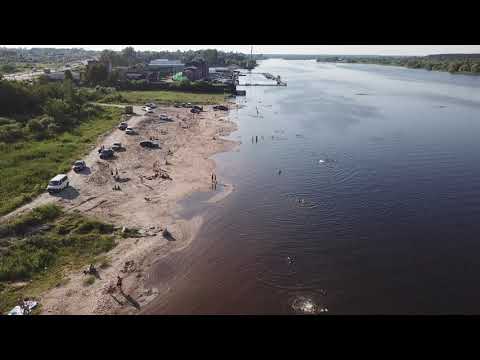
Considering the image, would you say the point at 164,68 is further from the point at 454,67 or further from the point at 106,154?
the point at 454,67

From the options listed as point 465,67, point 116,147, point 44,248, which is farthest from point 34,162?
point 465,67

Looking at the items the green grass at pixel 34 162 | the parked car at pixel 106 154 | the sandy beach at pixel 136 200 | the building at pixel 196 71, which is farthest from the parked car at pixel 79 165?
the building at pixel 196 71

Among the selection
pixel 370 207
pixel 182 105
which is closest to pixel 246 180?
pixel 370 207

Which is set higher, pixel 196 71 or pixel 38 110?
pixel 196 71

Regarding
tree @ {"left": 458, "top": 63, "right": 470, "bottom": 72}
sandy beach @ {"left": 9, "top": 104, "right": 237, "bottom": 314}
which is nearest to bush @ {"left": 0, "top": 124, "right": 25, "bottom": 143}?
sandy beach @ {"left": 9, "top": 104, "right": 237, "bottom": 314}

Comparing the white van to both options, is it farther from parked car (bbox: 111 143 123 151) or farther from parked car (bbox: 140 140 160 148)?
parked car (bbox: 140 140 160 148)

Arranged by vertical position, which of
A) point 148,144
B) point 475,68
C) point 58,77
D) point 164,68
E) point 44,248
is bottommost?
point 44,248

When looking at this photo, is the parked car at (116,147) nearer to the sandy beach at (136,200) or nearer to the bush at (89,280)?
the sandy beach at (136,200)
